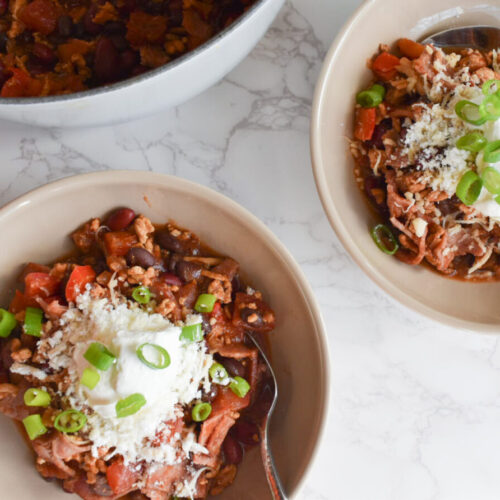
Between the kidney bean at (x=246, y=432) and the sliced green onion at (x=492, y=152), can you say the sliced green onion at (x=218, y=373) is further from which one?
the sliced green onion at (x=492, y=152)

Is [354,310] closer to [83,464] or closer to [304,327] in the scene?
[304,327]

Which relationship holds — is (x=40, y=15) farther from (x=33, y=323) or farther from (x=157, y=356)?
(x=157, y=356)

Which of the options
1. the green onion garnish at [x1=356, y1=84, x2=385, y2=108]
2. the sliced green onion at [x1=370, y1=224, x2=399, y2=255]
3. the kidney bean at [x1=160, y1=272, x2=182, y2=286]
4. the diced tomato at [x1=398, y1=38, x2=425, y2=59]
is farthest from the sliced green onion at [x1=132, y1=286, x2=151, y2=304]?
the diced tomato at [x1=398, y1=38, x2=425, y2=59]

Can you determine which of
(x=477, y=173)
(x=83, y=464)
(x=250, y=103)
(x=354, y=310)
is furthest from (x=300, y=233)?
(x=83, y=464)

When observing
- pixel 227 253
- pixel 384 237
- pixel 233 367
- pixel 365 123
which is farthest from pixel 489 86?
pixel 233 367

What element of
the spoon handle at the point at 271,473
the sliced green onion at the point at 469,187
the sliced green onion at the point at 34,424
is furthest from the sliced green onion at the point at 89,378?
the sliced green onion at the point at 469,187

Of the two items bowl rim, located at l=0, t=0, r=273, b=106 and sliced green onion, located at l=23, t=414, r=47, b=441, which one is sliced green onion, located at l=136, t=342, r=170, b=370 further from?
bowl rim, located at l=0, t=0, r=273, b=106
